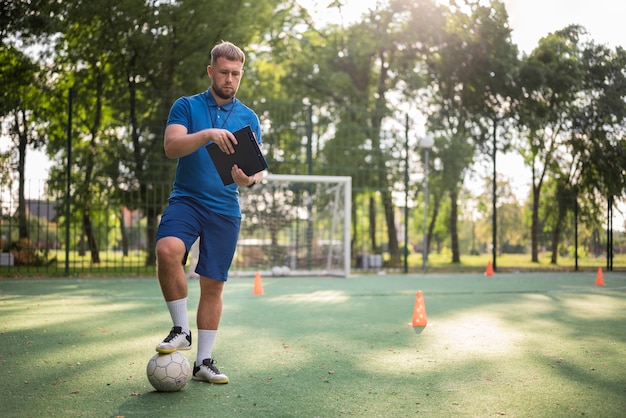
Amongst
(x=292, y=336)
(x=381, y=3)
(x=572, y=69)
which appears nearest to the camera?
(x=292, y=336)

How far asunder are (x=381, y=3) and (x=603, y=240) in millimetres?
10416

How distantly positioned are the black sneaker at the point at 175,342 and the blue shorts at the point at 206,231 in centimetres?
37

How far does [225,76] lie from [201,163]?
521 millimetres

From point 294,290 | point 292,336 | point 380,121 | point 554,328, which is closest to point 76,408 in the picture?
point 292,336

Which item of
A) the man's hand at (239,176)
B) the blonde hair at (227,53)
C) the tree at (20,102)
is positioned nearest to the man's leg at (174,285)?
the man's hand at (239,176)

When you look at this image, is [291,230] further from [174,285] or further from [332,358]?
[174,285]

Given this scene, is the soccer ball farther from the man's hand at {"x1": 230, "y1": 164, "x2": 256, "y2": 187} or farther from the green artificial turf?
the man's hand at {"x1": 230, "y1": 164, "x2": 256, "y2": 187}

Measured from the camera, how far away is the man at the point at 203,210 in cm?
349

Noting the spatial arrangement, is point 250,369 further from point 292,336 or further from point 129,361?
point 292,336

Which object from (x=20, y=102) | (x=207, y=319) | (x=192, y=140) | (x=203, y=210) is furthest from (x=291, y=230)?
(x=192, y=140)

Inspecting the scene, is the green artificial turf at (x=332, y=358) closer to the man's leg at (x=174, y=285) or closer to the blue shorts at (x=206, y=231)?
the man's leg at (x=174, y=285)

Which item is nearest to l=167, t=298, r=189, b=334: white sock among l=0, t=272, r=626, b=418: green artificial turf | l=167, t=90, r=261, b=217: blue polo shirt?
l=0, t=272, r=626, b=418: green artificial turf

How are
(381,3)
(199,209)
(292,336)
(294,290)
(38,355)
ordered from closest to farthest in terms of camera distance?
(199,209) → (38,355) → (292,336) → (294,290) → (381,3)

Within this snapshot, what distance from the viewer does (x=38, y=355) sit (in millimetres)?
4355
